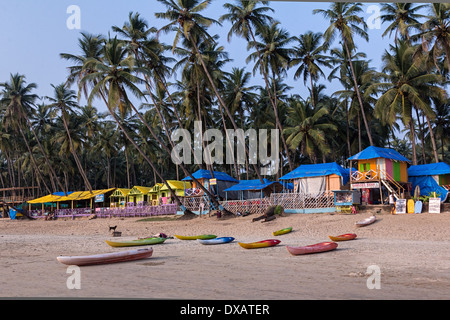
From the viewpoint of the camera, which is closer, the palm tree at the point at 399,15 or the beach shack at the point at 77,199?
the palm tree at the point at 399,15

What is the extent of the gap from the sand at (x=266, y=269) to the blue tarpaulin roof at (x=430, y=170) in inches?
338

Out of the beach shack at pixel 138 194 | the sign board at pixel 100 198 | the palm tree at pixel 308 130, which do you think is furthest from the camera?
the sign board at pixel 100 198

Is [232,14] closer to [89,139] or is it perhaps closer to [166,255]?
[166,255]

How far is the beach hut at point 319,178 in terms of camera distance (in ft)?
93.9

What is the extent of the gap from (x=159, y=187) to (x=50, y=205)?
19.2 m

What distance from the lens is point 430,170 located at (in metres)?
28.9

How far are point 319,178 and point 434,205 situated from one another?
29.0 feet

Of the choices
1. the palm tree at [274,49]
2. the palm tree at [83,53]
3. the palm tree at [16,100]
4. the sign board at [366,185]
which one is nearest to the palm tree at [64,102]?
the palm tree at [16,100]

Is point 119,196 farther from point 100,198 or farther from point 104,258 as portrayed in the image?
point 104,258

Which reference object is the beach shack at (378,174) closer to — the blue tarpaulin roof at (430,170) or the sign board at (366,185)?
the sign board at (366,185)

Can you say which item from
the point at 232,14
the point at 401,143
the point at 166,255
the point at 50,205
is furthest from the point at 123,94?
the point at 401,143

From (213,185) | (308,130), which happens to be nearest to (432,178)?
(308,130)

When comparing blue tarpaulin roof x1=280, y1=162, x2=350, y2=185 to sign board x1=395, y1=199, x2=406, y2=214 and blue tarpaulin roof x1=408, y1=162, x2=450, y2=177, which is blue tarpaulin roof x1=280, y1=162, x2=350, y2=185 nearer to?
blue tarpaulin roof x1=408, y1=162, x2=450, y2=177
